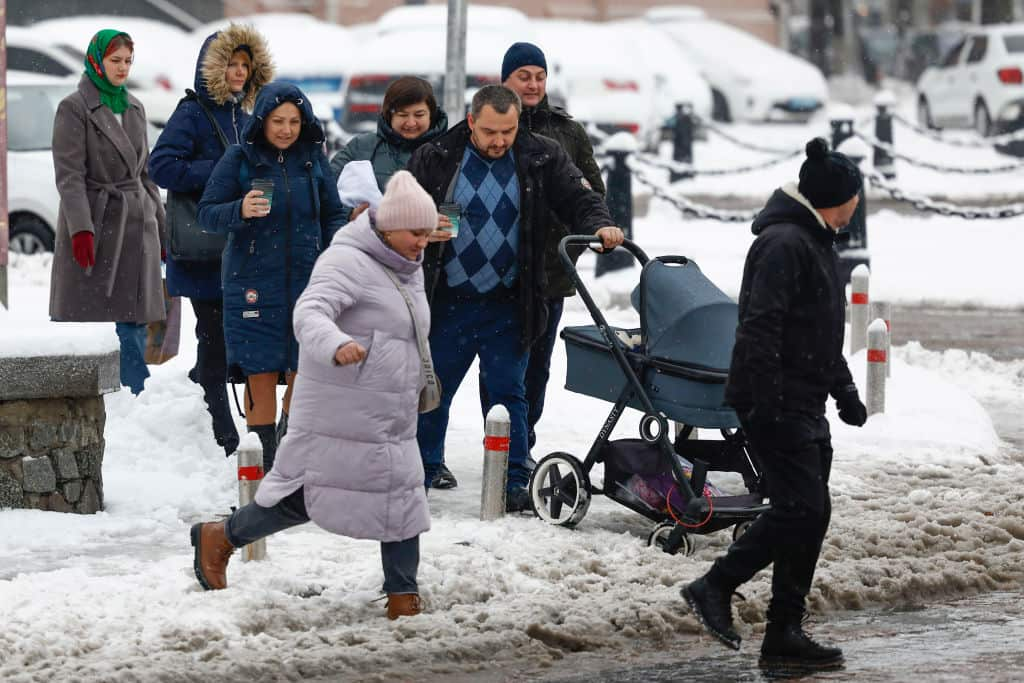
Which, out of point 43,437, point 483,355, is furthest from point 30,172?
point 483,355

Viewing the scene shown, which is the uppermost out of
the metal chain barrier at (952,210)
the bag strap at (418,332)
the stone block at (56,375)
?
the bag strap at (418,332)

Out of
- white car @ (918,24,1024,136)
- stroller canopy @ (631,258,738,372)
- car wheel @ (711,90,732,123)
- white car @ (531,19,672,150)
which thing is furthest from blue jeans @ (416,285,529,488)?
car wheel @ (711,90,732,123)

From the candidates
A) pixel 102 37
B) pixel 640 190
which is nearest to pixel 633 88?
pixel 640 190

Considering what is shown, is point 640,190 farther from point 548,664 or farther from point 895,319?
point 548,664

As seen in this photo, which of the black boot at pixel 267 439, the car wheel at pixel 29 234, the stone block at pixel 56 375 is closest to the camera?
the stone block at pixel 56 375

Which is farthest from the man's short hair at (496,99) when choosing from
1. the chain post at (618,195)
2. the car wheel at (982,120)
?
the car wheel at (982,120)

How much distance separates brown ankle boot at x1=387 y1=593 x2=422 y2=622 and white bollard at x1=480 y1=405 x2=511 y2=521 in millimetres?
1276

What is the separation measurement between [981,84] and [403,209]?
24695 mm

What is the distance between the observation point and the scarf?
945 cm

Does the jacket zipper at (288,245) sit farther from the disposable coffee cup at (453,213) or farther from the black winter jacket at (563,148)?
the black winter jacket at (563,148)

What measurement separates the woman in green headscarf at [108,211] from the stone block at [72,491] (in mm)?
1856

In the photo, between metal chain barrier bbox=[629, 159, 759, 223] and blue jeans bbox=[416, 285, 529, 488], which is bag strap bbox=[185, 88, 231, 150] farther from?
metal chain barrier bbox=[629, 159, 759, 223]

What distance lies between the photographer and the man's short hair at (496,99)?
7953 mm

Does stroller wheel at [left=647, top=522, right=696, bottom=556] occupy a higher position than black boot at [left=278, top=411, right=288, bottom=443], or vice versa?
black boot at [left=278, top=411, right=288, bottom=443]
